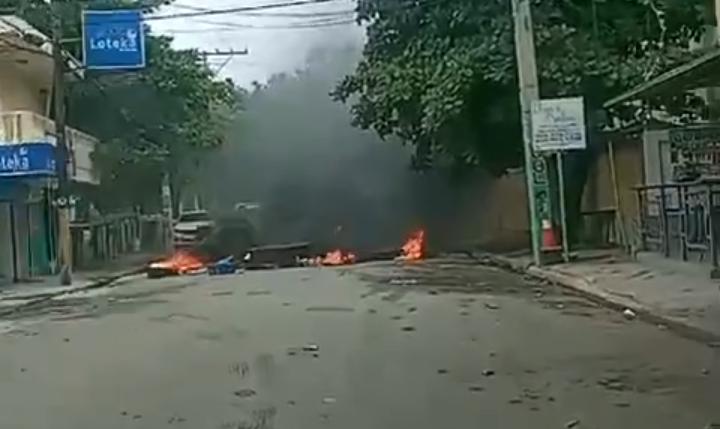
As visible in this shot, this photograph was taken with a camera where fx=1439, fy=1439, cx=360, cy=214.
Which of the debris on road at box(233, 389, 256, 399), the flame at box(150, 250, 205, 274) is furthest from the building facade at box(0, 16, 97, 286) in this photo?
the debris on road at box(233, 389, 256, 399)

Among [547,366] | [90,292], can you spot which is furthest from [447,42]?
[547,366]

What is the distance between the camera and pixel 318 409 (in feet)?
35.8

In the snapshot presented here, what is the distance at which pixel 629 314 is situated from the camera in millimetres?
18609

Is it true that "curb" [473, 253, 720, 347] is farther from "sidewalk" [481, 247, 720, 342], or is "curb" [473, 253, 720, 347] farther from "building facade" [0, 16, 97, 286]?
"building facade" [0, 16, 97, 286]

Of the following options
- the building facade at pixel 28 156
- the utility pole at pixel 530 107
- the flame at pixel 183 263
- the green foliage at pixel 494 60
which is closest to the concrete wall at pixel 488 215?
the flame at pixel 183 263

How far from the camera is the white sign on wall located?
94.6ft

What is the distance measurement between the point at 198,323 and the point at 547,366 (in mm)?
7256

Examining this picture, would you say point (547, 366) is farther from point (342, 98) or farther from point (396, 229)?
point (396, 229)

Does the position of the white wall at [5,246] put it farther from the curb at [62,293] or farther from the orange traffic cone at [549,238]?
the orange traffic cone at [549,238]

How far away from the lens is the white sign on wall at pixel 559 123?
→ 28828 mm

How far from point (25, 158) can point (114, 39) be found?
4.37 meters

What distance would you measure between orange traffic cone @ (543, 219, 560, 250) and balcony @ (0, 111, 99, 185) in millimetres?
13002

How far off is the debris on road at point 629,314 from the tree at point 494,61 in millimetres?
11787

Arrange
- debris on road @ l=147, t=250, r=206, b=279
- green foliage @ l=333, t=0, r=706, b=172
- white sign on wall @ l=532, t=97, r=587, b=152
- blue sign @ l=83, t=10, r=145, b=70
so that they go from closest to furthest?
1. white sign on wall @ l=532, t=97, r=587, b=152
2. green foliage @ l=333, t=0, r=706, b=172
3. blue sign @ l=83, t=10, r=145, b=70
4. debris on road @ l=147, t=250, r=206, b=279
